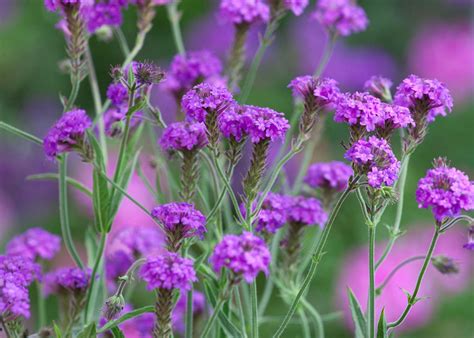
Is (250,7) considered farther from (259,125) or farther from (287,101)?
(287,101)

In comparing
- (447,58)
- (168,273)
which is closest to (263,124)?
(168,273)

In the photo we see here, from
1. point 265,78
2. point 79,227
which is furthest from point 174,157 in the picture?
point 265,78

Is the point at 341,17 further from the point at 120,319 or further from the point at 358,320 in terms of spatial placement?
the point at 120,319

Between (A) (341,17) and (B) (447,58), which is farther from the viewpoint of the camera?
(B) (447,58)

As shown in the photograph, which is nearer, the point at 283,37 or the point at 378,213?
the point at 378,213

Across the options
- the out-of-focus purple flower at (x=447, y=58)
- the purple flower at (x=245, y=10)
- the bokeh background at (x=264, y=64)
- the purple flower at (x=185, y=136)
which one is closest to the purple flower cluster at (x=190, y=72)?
the purple flower at (x=245, y=10)

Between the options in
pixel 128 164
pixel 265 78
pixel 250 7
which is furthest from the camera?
pixel 265 78

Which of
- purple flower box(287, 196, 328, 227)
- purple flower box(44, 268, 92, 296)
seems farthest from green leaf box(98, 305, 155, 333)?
purple flower box(287, 196, 328, 227)

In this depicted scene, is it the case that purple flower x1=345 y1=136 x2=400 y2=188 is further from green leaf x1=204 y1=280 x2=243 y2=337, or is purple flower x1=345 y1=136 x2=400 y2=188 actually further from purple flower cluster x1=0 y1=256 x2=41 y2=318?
purple flower cluster x1=0 y1=256 x2=41 y2=318
